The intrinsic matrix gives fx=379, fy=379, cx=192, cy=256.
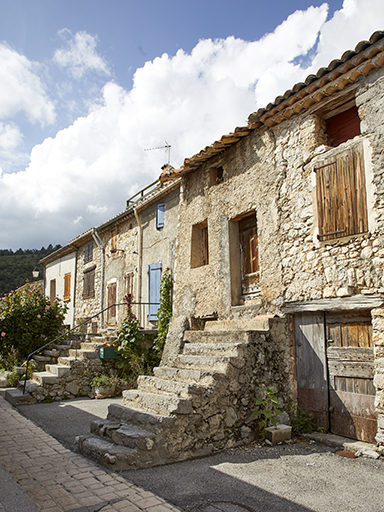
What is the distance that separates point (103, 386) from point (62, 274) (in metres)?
10.7

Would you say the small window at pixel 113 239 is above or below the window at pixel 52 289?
above

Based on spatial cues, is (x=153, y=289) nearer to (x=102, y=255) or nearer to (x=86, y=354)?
(x=86, y=354)

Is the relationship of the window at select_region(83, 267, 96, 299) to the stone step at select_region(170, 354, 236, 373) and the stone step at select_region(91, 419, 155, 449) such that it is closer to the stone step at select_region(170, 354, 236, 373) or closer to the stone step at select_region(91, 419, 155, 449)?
the stone step at select_region(170, 354, 236, 373)

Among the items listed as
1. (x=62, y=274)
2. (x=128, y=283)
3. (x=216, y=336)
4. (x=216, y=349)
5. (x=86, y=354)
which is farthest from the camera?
(x=62, y=274)

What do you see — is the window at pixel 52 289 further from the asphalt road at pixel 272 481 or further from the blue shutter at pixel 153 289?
the asphalt road at pixel 272 481

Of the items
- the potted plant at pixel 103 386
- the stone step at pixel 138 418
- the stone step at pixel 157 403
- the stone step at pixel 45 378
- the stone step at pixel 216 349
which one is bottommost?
the potted plant at pixel 103 386

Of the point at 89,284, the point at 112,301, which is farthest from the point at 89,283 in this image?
the point at 112,301

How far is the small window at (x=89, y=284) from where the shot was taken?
598 inches

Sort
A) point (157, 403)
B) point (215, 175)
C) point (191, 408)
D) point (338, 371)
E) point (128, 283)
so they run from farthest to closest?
1. point (128, 283)
2. point (215, 175)
3. point (338, 371)
4. point (157, 403)
5. point (191, 408)

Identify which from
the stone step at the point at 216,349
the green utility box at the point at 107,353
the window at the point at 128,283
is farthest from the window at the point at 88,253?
the stone step at the point at 216,349

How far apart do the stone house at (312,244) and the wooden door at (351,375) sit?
0.04 ft

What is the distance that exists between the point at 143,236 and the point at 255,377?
7657 millimetres

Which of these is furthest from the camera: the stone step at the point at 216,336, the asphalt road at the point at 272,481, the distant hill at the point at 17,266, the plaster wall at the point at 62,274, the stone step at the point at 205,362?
the distant hill at the point at 17,266

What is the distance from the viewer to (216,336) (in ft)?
20.2
